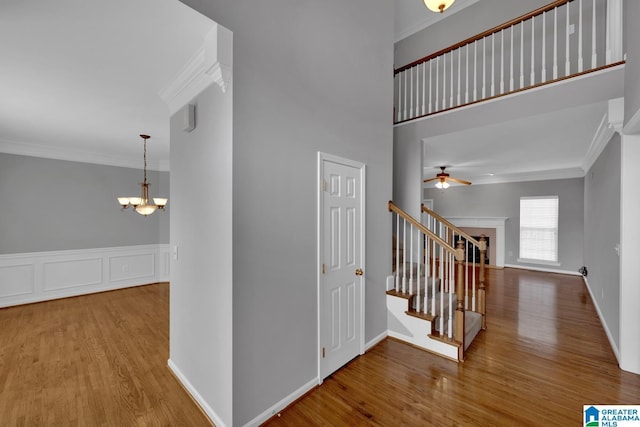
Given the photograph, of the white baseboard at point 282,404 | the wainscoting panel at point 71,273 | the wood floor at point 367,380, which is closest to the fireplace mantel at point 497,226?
the wood floor at point 367,380

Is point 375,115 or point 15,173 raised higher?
point 375,115

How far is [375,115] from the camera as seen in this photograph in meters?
3.06

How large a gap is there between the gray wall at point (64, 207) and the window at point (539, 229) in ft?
30.4

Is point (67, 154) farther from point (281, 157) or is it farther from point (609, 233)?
point (609, 233)

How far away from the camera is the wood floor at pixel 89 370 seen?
6.51ft

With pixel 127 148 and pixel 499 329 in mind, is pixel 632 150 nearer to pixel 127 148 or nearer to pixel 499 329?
pixel 499 329

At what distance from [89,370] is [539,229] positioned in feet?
29.6

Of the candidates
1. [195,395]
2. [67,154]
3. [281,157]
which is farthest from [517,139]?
[67,154]

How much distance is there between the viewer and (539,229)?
6.75 m

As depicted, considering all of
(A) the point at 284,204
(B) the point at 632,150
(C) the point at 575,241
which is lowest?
(C) the point at 575,241

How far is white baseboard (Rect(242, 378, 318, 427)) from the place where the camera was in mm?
1844

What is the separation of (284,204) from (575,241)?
7673 millimetres

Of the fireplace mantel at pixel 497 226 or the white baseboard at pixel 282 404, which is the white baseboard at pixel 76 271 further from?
the fireplace mantel at pixel 497 226

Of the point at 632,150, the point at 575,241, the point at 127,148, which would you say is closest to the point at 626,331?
the point at 632,150
